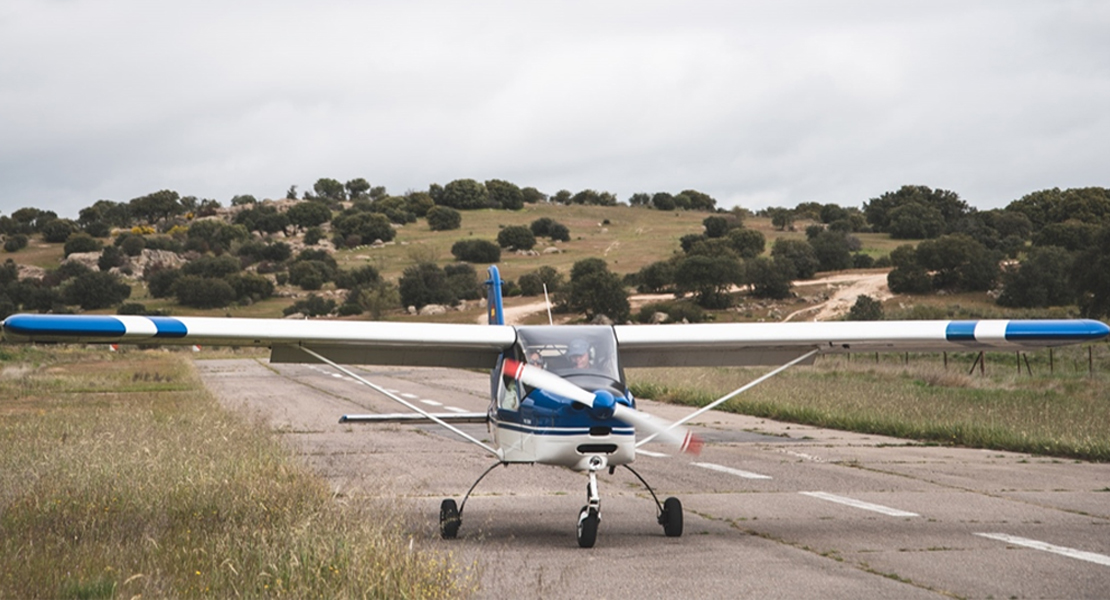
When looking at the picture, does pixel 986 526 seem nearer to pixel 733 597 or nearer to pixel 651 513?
pixel 651 513

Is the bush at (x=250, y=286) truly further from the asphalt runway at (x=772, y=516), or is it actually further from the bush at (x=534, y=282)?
the asphalt runway at (x=772, y=516)

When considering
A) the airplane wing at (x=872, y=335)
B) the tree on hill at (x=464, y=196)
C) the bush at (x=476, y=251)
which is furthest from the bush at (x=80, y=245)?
the airplane wing at (x=872, y=335)

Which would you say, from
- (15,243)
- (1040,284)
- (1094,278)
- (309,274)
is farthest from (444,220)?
(1094,278)

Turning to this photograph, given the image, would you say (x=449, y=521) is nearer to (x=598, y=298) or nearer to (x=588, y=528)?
(x=588, y=528)

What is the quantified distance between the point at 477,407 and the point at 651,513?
524 inches

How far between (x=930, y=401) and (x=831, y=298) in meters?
46.9

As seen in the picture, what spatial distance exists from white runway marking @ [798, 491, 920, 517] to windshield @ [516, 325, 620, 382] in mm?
3144

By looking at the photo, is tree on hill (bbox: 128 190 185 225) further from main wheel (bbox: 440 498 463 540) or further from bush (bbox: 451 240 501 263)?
main wheel (bbox: 440 498 463 540)

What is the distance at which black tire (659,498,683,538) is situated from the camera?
29.8 ft

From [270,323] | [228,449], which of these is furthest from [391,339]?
[228,449]

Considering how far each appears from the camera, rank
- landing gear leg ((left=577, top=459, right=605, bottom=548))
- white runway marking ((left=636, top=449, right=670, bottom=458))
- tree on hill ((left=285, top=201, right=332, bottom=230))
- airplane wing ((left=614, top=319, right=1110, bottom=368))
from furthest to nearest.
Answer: tree on hill ((left=285, top=201, right=332, bottom=230)) → white runway marking ((left=636, top=449, right=670, bottom=458)) → airplane wing ((left=614, top=319, right=1110, bottom=368)) → landing gear leg ((left=577, top=459, right=605, bottom=548))

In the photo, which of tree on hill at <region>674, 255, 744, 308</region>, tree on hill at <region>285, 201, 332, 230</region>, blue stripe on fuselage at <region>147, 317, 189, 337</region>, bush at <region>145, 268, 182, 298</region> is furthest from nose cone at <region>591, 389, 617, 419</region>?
tree on hill at <region>285, 201, 332, 230</region>

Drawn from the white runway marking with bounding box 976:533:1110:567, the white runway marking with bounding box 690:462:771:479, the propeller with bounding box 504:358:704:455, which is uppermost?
the propeller with bounding box 504:358:704:455

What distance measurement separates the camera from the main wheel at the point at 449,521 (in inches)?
365
